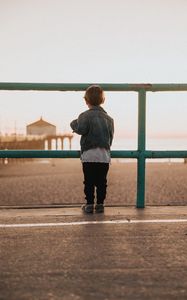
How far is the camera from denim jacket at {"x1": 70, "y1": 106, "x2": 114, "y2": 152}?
3951 mm

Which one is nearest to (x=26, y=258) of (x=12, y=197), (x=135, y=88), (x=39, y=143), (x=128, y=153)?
(x=128, y=153)

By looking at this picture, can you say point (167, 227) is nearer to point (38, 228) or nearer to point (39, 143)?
point (38, 228)

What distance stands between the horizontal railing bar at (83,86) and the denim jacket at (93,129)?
233 millimetres

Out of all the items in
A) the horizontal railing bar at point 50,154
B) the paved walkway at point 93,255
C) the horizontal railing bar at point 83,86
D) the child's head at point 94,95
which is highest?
the horizontal railing bar at point 83,86

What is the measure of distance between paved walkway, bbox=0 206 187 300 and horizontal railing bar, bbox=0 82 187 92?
0.99m

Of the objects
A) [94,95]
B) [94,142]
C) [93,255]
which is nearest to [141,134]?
[94,142]

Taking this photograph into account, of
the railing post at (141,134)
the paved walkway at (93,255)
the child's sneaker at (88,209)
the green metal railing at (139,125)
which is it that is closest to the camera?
the paved walkway at (93,255)

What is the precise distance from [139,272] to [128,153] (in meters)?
1.80

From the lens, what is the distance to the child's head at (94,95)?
396 centimetres

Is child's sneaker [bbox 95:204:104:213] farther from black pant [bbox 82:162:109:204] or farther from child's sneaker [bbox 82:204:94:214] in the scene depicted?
black pant [bbox 82:162:109:204]

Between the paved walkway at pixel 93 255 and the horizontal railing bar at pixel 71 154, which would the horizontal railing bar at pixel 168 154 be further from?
the paved walkway at pixel 93 255

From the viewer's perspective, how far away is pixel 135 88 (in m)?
3.93

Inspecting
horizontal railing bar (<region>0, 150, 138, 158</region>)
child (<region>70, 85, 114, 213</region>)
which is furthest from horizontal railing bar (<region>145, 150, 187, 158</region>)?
child (<region>70, 85, 114, 213</region>)

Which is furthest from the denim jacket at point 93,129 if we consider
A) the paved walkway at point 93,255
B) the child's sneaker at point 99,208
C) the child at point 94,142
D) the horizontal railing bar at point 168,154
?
the paved walkway at point 93,255
